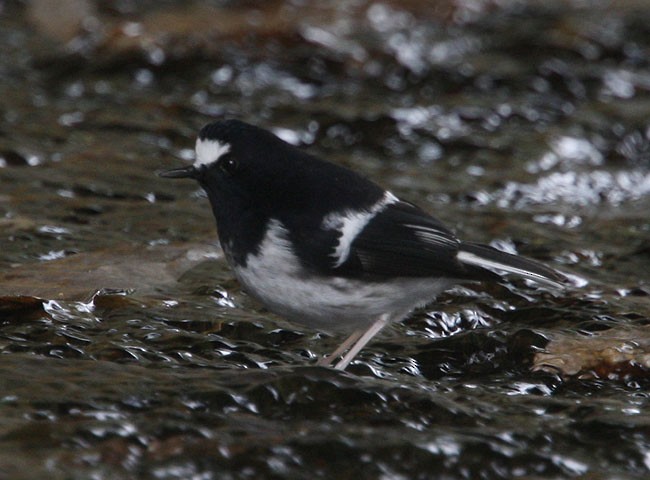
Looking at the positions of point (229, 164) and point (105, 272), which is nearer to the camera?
point (229, 164)

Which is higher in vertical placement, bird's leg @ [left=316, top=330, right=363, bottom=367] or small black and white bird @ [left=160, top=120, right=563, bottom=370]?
small black and white bird @ [left=160, top=120, right=563, bottom=370]

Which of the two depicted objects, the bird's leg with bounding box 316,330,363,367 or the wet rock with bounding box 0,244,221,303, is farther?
the wet rock with bounding box 0,244,221,303

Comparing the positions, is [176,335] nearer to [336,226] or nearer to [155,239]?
[336,226]

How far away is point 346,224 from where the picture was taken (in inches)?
139

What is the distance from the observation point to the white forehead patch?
11.9 ft

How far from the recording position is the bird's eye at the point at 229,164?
3.62 meters

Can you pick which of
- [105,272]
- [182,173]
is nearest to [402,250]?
[182,173]

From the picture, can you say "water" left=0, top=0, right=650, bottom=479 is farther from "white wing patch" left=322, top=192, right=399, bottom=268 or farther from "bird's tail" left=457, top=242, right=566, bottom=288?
"white wing patch" left=322, top=192, right=399, bottom=268

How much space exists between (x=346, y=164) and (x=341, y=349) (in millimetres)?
2500

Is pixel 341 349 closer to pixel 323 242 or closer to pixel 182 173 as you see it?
pixel 323 242

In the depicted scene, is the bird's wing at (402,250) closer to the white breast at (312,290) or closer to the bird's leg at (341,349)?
the white breast at (312,290)

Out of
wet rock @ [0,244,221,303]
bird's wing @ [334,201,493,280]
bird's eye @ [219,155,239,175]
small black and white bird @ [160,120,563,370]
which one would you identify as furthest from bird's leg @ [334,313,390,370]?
wet rock @ [0,244,221,303]

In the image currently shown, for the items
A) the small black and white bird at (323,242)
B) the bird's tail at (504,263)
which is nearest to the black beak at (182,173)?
the small black and white bird at (323,242)

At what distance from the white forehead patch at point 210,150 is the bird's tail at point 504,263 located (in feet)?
2.65
